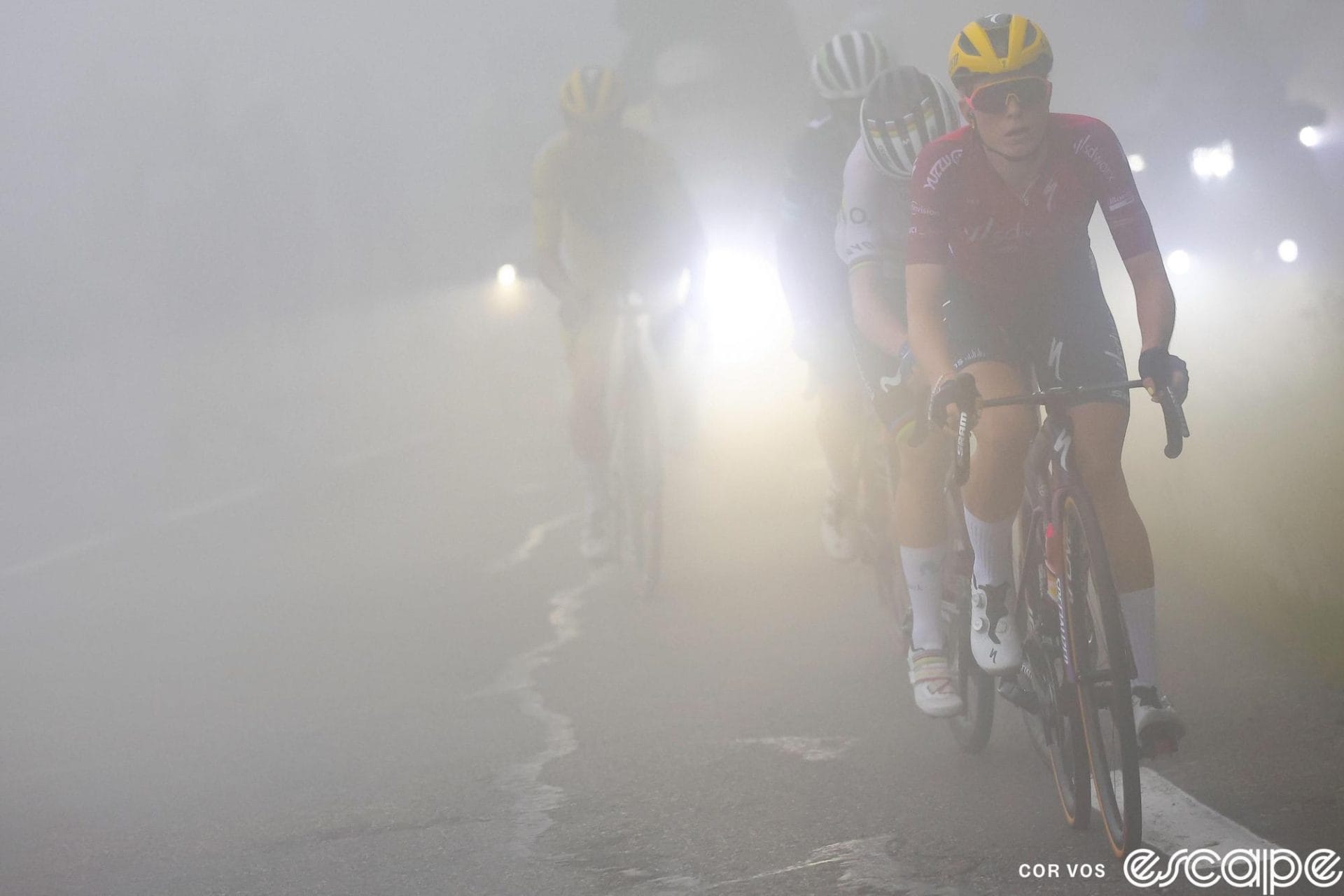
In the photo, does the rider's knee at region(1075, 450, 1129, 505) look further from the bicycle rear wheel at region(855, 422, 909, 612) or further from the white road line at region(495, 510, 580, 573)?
the white road line at region(495, 510, 580, 573)

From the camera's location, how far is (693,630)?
26.1ft

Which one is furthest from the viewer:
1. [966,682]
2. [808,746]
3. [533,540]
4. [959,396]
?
[533,540]

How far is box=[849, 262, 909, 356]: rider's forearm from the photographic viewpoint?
198 inches

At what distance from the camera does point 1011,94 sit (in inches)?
171

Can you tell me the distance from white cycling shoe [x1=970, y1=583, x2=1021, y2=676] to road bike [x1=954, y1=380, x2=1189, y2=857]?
2.1 inches

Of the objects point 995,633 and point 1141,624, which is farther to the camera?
point 995,633

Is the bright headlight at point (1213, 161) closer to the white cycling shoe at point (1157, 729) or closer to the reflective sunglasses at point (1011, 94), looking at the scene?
the reflective sunglasses at point (1011, 94)

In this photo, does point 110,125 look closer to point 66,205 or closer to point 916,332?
point 66,205

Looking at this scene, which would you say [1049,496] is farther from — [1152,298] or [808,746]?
[808,746]

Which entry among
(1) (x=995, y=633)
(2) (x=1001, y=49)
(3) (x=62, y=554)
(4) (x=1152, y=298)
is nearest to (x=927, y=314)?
(4) (x=1152, y=298)

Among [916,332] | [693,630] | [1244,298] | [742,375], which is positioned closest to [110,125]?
[742,375]

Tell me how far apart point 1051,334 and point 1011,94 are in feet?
2.07

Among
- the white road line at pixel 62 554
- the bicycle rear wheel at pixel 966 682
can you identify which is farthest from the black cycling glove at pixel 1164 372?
the white road line at pixel 62 554

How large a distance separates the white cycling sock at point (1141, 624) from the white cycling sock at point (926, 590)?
1.19 metres
